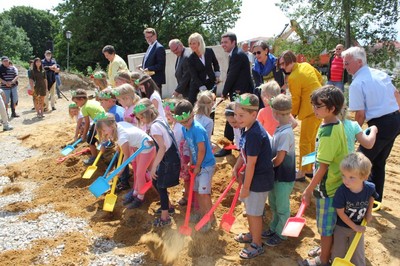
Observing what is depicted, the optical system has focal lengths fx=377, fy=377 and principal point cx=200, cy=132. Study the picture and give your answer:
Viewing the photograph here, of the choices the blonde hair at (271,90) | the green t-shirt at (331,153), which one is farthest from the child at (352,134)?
the blonde hair at (271,90)

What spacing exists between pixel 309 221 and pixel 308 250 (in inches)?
23.1

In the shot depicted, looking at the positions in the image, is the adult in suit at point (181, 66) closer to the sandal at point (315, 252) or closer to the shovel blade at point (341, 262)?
the sandal at point (315, 252)

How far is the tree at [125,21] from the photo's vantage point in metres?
24.3

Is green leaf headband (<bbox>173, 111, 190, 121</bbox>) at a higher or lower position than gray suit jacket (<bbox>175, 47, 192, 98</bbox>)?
lower

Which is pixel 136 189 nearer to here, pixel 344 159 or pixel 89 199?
pixel 89 199

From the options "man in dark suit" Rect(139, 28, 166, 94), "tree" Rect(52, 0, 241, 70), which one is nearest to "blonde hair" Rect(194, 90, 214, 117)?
"man in dark suit" Rect(139, 28, 166, 94)

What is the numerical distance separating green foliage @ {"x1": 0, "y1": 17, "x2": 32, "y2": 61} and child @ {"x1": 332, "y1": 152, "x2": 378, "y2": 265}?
1674 inches

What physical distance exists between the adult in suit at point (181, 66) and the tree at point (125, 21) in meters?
19.7

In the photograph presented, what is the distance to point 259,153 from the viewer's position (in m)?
3.11

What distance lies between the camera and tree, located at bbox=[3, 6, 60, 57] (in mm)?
56188

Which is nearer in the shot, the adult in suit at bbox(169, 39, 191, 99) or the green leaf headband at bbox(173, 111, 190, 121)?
the green leaf headband at bbox(173, 111, 190, 121)

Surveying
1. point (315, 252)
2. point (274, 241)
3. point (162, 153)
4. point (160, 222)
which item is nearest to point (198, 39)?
point (162, 153)

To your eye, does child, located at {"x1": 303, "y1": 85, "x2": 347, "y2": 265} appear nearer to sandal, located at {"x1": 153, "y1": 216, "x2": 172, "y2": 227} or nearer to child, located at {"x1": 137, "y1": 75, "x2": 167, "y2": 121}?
sandal, located at {"x1": 153, "y1": 216, "x2": 172, "y2": 227}

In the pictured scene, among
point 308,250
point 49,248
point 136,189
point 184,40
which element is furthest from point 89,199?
point 184,40
